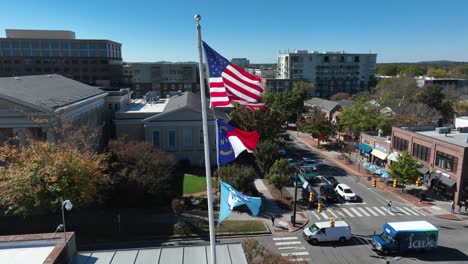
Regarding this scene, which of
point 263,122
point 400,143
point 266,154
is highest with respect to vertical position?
point 263,122

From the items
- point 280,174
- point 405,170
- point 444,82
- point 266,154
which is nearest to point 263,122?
point 266,154

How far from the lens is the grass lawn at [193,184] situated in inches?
1555

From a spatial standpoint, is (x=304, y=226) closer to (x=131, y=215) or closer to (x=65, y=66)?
(x=131, y=215)

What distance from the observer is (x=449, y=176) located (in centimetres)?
3791

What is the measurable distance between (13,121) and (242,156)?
3207 centimetres

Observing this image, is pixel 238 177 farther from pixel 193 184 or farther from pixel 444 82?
pixel 444 82

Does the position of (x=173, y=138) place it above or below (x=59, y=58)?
below

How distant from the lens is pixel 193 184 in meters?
41.6

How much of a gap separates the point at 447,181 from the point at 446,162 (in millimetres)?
2246

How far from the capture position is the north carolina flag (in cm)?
1309

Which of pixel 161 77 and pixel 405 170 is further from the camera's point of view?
pixel 161 77

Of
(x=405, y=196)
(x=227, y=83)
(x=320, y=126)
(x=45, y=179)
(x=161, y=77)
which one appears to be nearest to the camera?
(x=227, y=83)

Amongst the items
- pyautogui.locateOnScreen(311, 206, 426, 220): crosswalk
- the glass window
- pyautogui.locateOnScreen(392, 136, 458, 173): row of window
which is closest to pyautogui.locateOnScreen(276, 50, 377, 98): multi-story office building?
pyautogui.locateOnScreen(392, 136, 458, 173): row of window

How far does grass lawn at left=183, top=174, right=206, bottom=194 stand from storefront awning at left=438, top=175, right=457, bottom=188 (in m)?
27.9
